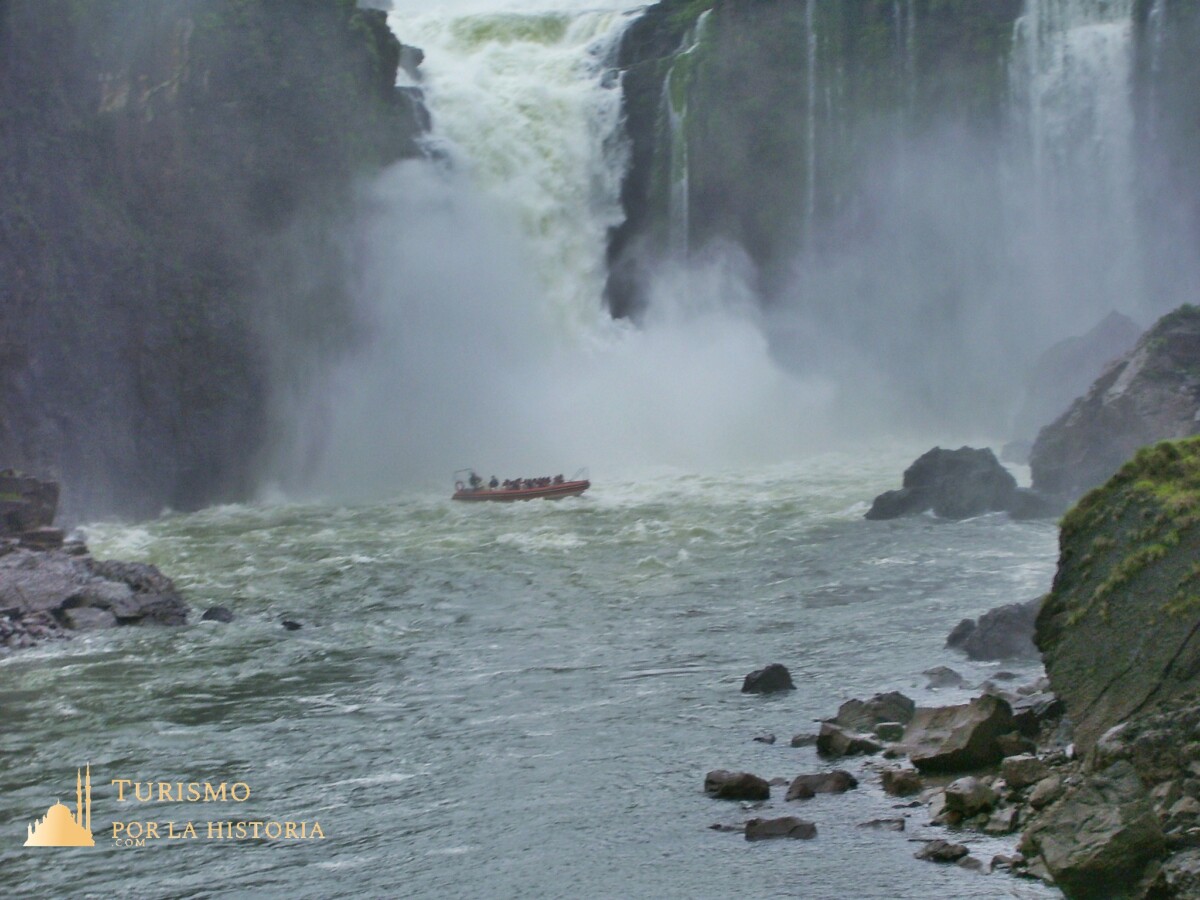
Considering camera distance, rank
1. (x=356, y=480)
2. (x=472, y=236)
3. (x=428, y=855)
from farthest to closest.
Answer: (x=472, y=236)
(x=356, y=480)
(x=428, y=855)

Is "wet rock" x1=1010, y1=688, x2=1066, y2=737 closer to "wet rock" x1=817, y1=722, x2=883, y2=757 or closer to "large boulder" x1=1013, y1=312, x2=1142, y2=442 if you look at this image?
"wet rock" x1=817, y1=722, x2=883, y2=757

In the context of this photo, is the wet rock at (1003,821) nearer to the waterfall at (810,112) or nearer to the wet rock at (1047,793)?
the wet rock at (1047,793)

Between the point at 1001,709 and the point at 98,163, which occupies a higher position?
the point at 98,163

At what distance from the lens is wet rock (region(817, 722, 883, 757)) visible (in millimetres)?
18516

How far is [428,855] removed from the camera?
16156 mm

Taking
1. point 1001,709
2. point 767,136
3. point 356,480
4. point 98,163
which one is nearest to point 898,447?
point 767,136

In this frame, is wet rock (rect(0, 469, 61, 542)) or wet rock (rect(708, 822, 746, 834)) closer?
wet rock (rect(708, 822, 746, 834))

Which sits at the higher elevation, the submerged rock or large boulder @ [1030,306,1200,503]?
large boulder @ [1030,306,1200,503]

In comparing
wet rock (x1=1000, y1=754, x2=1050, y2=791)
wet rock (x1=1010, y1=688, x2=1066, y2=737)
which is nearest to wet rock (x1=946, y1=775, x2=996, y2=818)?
wet rock (x1=1000, y1=754, x2=1050, y2=791)

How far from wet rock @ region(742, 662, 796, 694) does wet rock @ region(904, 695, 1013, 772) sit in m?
4.09

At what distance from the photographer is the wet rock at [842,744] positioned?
60.7 ft

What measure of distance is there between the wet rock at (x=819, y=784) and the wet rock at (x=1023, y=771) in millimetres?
1870

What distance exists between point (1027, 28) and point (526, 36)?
903 inches

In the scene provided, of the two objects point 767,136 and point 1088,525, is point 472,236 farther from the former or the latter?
→ point 1088,525
